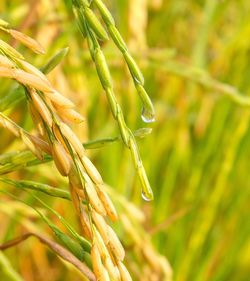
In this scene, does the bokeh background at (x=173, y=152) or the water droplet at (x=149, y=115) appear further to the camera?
the bokeh background at (x=173, y=152)

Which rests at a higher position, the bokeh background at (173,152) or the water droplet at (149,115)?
the bokeh background at (173,152)

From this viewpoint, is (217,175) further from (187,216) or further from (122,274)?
(122,274)

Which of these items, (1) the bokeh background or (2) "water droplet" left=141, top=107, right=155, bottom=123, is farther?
(1) the bokeh background

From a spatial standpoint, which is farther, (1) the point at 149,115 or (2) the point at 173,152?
(2) the point at 173,152

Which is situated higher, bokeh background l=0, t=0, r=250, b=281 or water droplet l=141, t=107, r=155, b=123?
bokeh background l=0, t=0, r=250, b=281

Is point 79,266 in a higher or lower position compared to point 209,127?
lower

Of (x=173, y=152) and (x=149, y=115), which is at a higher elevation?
(x=173, y=152)

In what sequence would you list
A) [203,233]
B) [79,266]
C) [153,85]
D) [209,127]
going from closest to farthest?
[79,266]
[203,233]
[209,127]
[153,85]

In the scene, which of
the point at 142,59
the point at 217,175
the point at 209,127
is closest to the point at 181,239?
the point at 217,175
